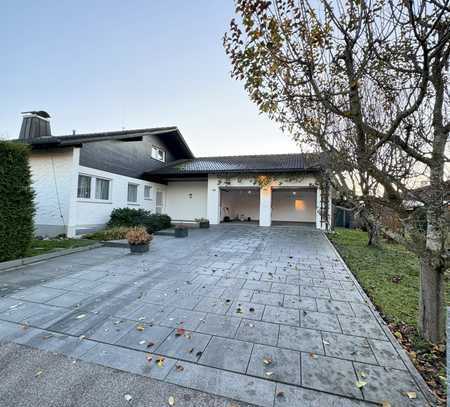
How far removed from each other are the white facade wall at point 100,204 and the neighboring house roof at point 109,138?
1130 mm

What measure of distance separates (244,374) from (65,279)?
423 cm

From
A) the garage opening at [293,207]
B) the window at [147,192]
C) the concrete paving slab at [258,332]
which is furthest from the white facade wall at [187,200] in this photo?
the concrete paving slab at [258,332]

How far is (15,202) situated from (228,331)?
5.90m

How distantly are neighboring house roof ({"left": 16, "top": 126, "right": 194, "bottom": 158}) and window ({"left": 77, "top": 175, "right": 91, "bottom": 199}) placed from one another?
5.03 ft

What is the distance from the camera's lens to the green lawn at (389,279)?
11.0 feet

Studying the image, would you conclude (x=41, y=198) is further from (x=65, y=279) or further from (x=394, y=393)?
(x=394, y=393)

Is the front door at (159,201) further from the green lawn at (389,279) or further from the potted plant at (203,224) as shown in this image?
the green lawn at (389,279)

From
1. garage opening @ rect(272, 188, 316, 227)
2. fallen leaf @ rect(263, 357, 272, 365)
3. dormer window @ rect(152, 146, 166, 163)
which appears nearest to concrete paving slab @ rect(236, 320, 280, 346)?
fallen leaf @ rect(263, 357, 272, 365)

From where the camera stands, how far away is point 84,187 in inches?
373

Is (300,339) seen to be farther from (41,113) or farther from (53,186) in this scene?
(41,113)

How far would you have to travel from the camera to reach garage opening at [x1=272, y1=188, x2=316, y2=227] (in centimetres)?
1770

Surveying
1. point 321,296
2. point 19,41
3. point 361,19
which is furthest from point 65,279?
point 19,41

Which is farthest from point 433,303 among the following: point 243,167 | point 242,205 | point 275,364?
point 242,205

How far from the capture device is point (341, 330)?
8.93ft
